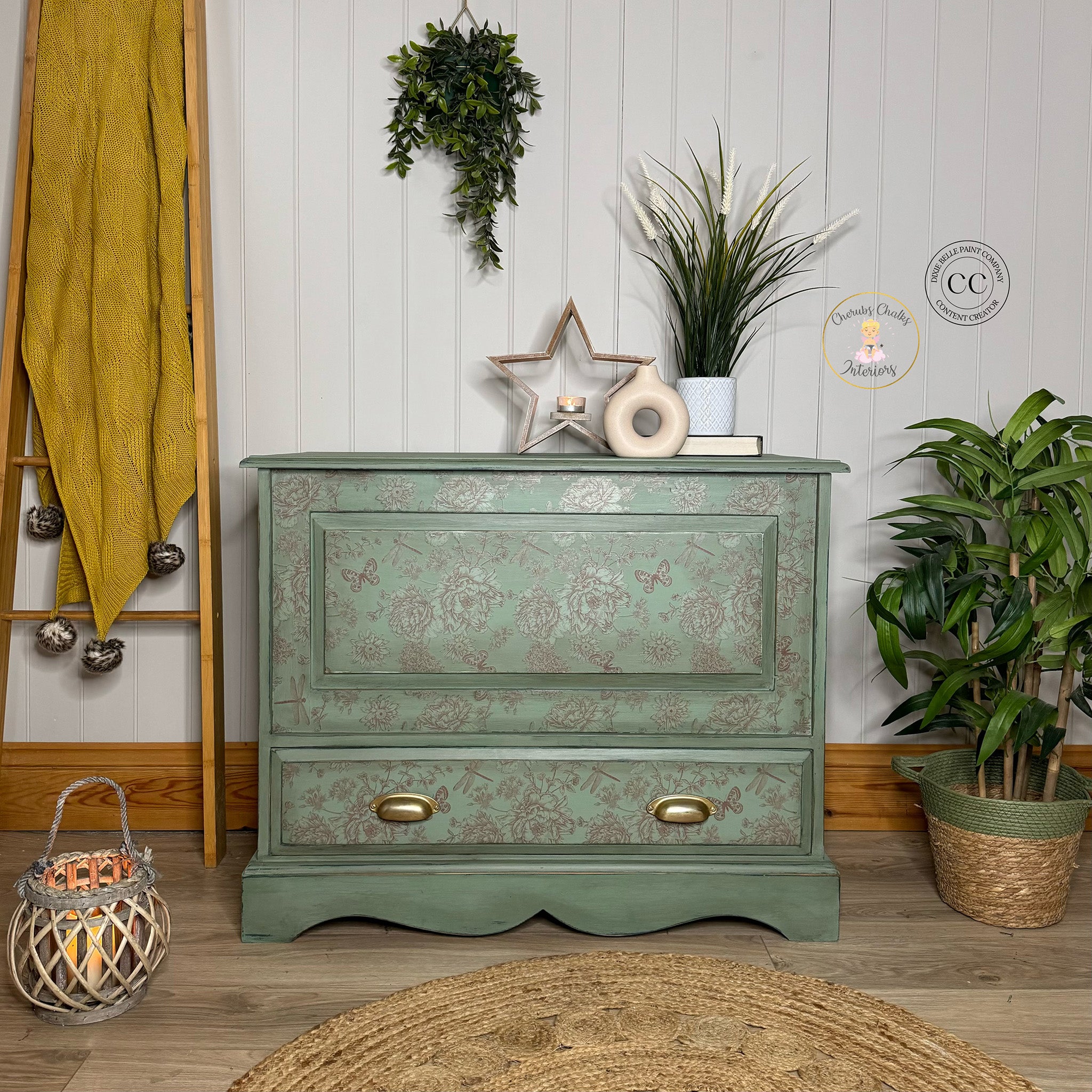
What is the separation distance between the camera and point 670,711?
1825 millimetres

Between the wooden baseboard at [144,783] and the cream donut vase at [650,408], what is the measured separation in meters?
0.99

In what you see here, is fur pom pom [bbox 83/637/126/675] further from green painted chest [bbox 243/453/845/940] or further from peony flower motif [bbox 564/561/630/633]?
peony flower motif [bbox 564/561/630/633]

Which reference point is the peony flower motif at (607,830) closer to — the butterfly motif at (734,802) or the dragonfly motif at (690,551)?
the butterfly motif at (734,802)

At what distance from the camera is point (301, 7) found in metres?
2.22

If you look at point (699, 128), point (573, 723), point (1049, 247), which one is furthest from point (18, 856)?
point (1049, 247)

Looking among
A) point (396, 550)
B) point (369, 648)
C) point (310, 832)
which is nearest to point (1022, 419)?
→ point (396, 550)

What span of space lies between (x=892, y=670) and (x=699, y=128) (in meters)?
1.37

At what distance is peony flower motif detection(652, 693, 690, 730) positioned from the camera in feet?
5.98

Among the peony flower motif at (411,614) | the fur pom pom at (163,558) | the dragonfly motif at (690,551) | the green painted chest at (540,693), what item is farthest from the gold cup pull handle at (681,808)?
the fur pom pom at (163,558)

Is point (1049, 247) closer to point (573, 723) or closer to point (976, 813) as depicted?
point (976, 813)

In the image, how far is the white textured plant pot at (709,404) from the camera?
6.95ft

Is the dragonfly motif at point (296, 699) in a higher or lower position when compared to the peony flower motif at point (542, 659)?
lower

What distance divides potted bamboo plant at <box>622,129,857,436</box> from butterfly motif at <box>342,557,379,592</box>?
2.65 ft

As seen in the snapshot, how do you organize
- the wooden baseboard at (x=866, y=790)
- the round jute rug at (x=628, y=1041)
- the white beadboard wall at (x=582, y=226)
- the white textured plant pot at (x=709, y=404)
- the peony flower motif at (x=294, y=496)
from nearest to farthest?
the round jute rug at (x=628, y=1041), the peony flower motif at (x=294, y=496), the white textured plant pot at (x=709, y=404), the white beadboard wall at (x=582, y=226), the wooden baseboard at (x=866, y=790)
